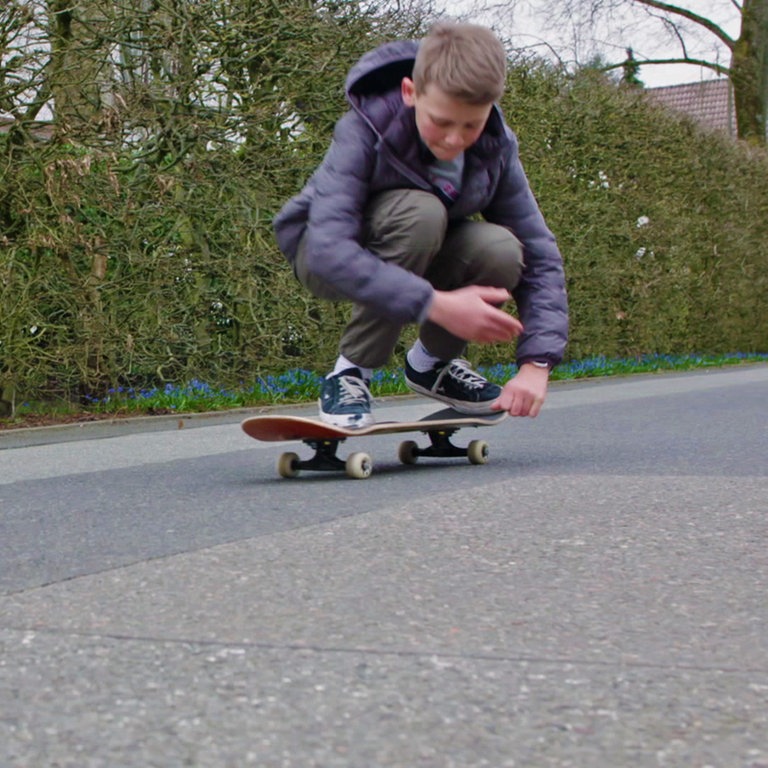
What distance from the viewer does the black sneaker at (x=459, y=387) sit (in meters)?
4.86

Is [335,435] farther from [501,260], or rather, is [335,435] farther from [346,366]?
[501,260]

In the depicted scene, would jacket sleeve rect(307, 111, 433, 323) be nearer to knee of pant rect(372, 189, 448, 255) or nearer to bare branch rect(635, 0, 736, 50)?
knee of pant rect(372, 189, 448, 255)

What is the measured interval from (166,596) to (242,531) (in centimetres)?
75

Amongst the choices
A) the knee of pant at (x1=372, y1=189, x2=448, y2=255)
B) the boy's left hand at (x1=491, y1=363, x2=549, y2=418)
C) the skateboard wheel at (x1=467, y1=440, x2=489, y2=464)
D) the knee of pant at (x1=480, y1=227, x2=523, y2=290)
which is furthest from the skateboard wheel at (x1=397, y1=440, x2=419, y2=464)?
the boy's left hand at (x1=491, y1=363, x2=549, y2=418)

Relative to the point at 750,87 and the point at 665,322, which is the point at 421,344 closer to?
the point at 665,322

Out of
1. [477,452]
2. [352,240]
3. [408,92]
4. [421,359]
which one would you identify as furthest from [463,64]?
[477,452]

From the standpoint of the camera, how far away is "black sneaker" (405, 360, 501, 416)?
15.9 feet

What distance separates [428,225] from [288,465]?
1.01 m

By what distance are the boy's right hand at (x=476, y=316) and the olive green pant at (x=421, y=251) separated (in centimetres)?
55

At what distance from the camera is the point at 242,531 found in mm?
3312

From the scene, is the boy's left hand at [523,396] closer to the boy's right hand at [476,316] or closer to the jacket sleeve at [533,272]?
the jacket sleeve at [533,272]

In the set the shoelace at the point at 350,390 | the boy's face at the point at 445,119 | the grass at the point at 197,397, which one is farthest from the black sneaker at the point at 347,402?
the grass at the point at 197,397

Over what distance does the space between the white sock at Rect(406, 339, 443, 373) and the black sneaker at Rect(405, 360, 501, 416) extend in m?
0.01

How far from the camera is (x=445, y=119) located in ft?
11.7
